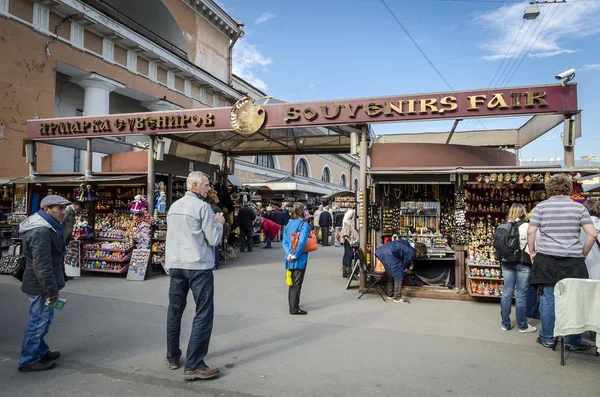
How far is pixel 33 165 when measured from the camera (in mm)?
10586

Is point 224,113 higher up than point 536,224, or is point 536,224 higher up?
point 224,113

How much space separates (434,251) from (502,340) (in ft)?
9.49

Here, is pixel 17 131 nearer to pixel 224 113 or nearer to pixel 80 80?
pixel 80 80

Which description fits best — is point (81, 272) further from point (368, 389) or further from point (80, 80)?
point (80, 80)

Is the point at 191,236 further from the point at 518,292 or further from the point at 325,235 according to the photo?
the point at 325,235

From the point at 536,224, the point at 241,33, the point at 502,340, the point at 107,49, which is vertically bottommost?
the point at 502,340

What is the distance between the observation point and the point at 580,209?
438cm

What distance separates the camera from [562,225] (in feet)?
14.6

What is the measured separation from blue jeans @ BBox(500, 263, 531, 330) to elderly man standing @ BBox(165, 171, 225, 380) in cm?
388

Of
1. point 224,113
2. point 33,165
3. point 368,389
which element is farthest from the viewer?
point 33,165

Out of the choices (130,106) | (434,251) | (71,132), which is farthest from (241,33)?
(434,251)

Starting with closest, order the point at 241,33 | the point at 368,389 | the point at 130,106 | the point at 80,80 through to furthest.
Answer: the point at 368,389 < the point at 80,80 < the point at 130,106 < the point at 241,33

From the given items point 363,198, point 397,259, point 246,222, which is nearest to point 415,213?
point 363,198

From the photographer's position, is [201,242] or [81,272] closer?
[201,242]
